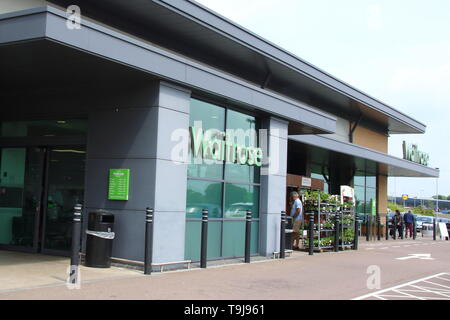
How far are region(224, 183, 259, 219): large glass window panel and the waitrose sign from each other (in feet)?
60.6

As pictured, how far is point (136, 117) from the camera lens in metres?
10.7

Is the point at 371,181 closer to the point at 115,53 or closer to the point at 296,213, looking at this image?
the point at 296,213

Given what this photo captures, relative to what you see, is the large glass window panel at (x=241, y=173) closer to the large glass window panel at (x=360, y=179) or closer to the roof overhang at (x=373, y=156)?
the roof overhang at (x=373, y=156)

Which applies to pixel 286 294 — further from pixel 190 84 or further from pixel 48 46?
pixel 48 46

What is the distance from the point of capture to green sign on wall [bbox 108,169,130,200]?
10.6 m

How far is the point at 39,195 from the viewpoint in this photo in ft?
39.8

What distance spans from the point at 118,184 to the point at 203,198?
2.16 meters

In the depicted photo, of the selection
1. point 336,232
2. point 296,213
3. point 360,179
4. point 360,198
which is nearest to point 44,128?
point 296,213

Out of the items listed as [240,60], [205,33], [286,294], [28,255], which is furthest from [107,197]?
[240,60]

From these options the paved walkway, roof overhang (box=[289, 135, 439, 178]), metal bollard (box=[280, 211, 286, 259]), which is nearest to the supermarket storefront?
metal bollard (box=[280, 211, 286, 259])


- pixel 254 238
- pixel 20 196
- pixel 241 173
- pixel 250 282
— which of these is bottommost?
pixel 250 282

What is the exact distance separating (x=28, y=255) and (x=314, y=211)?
8552 millimetres

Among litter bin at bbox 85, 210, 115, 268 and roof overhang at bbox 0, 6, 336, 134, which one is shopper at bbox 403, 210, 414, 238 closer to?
roof overhang at bbox 0, 6, 336, 134
